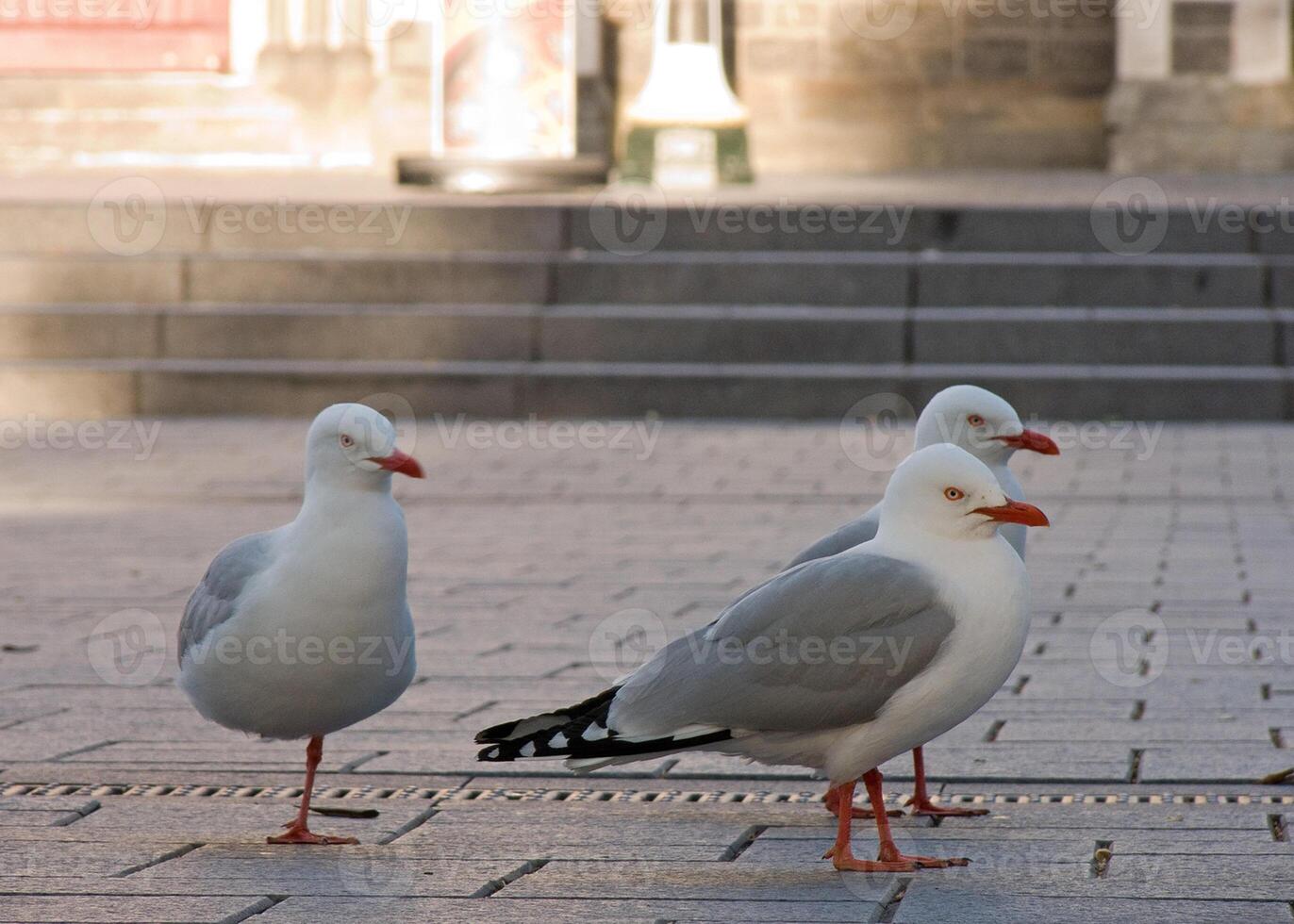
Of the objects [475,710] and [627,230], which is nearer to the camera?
[475,710]

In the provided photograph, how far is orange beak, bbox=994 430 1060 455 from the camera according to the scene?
4.41 meters

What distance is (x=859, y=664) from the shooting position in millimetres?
3693

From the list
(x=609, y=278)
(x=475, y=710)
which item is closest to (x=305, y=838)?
(x=475, y=710)

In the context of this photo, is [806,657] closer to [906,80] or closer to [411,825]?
[411,825]

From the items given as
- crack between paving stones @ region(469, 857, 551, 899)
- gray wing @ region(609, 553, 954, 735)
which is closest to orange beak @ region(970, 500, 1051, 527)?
gray wing @ region(609, 553, 954, 735)

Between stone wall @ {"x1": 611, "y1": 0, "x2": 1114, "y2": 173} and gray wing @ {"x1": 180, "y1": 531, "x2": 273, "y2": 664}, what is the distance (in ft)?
56.0

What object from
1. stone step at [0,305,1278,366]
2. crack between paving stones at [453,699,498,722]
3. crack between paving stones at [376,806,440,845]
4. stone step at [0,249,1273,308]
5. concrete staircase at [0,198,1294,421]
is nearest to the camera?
crack between paving stones at [376,806,440,845]

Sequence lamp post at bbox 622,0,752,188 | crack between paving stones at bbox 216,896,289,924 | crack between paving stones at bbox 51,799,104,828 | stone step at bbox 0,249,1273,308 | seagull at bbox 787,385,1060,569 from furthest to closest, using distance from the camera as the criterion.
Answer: lamp post at bbox 622,0,752,188
stone step at bbox 0,249,1273,308
seagull at bbox 787,385,1060,569
crack between paving stones at bbox 51,799,104,828
crack between paving stones at bbox 216,896,289,924

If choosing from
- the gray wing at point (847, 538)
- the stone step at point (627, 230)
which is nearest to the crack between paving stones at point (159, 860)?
the gray wing at point (847, 538)

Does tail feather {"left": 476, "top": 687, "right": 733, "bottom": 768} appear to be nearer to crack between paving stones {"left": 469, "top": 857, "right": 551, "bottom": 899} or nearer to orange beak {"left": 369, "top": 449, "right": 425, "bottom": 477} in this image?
crack between paving stones {"left": 469, "top": 857, "right": 551, "bottom": 899}

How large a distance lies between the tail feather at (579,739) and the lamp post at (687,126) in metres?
14.1

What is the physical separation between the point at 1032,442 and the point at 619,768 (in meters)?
1.27

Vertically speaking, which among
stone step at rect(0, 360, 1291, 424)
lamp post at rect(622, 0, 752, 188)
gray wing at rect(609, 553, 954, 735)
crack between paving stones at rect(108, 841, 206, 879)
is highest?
lamp post at rect(622, 0, 752, 188)

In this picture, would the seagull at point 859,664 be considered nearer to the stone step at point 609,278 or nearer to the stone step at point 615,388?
the stone step at point 615,388
